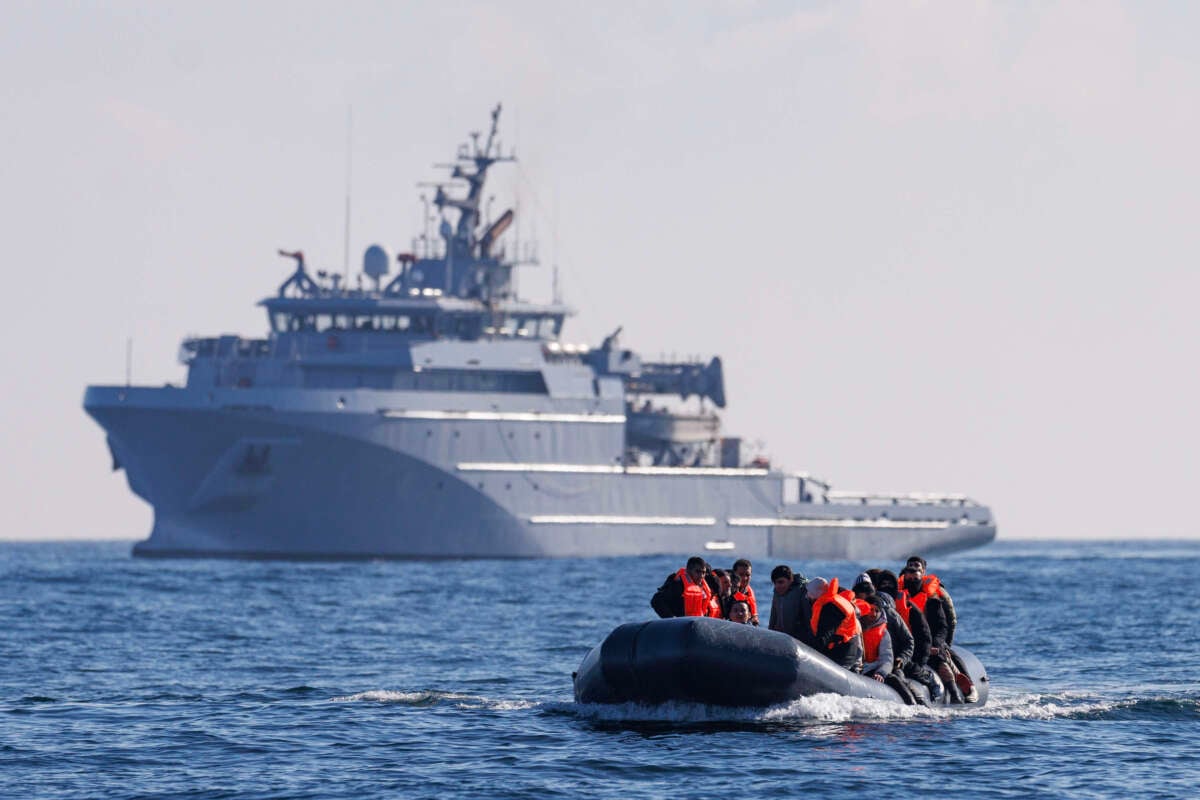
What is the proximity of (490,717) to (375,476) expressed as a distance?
46.7m

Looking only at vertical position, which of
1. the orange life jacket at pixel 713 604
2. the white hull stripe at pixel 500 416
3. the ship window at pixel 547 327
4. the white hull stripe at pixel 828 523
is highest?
the ship window at pixel 547 327

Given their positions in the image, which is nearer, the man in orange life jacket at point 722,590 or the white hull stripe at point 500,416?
the man in orange life jacket at point 722,590

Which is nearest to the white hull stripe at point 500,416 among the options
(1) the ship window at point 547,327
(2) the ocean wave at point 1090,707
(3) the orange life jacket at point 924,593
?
(1) the ship window at point 547,327

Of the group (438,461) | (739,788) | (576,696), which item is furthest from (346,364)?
(739,788)

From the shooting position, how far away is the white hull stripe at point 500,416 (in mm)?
74000

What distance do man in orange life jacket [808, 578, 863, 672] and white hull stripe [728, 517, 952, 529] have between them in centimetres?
6083

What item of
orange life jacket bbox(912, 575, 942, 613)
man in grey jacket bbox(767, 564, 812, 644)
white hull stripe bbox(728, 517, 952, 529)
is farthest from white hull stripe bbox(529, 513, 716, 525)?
man in grey jacket bbox(767, 564, 812, 644)

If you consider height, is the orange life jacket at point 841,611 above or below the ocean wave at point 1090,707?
above

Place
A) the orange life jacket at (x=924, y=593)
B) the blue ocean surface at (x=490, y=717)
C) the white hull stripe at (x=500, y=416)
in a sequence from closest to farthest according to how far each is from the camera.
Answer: the blue ocean surface at (x=490, y=717), the orange life jacket at (x=924, y=593), the white hull stripe at (x=500, y=416)

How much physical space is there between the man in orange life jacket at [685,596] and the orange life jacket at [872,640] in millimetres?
1836

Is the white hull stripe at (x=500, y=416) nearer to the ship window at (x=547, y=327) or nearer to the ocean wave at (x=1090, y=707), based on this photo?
the ship window at (x=547, y=327)

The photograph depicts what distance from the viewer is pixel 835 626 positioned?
25.9 m

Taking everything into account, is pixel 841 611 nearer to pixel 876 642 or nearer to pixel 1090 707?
pixel 876 642

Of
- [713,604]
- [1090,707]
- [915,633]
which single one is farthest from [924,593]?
[1090,707]
